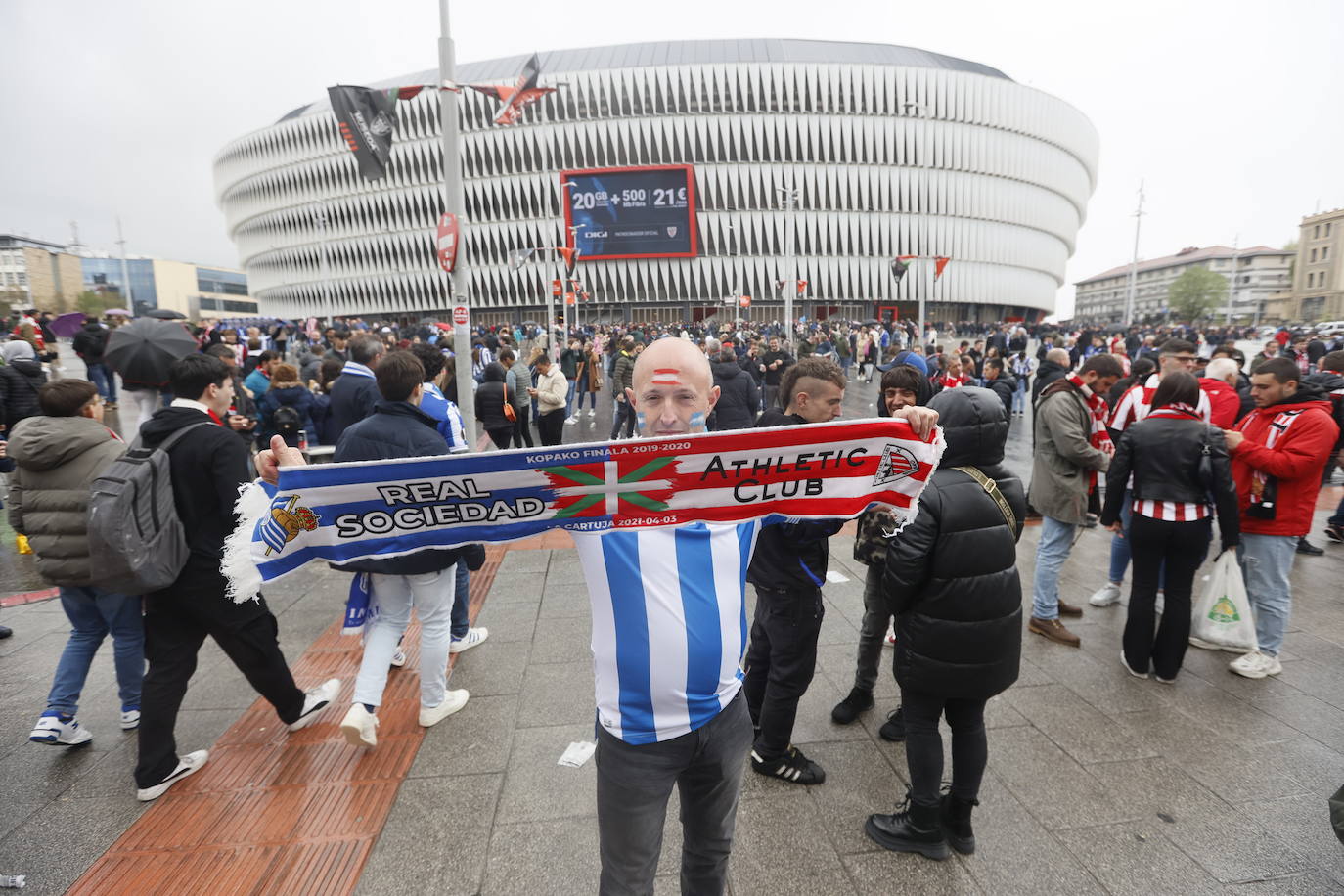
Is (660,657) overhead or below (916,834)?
overhead

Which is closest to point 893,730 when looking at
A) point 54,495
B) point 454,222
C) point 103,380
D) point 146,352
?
point 54,495

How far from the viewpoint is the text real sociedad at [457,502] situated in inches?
69.1

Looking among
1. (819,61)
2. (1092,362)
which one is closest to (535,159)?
(819,61)

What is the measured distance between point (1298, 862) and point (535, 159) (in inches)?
2664

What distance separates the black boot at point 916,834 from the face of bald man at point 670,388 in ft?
6.70

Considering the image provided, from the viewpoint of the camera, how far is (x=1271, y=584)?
4191 mm

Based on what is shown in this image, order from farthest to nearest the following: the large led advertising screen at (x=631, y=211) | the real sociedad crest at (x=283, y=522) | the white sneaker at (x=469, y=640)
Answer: the large led advertising screen at (x=631, y=211)
the white sneaker at (x=469, y=640)
the real sociedad crest at (x=283, y=522)

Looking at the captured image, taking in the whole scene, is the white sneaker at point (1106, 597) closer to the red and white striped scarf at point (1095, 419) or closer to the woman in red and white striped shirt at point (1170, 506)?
the red and white striped scarf at point (1095, 419)

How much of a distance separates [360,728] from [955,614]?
9.61ft

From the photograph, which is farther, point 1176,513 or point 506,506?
point 1176,513

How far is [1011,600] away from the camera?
2.56 metres

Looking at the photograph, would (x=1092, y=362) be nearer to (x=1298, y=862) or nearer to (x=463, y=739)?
(x=1298, y=862)

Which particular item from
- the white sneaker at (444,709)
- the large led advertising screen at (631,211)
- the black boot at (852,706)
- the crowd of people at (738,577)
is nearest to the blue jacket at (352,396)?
the crowd of people at (738,577)

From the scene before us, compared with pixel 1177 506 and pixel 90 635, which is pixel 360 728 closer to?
pixel 90 635
